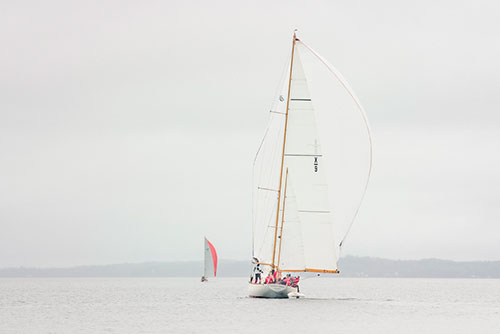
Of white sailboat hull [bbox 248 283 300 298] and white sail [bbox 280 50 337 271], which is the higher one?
white sail [bbox 280 50 337 271]

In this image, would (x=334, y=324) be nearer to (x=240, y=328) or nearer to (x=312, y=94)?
(x=240, y=328)

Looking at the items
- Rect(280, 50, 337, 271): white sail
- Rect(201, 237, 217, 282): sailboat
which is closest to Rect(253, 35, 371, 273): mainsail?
Rect(280, 50, 337, 271): white sail

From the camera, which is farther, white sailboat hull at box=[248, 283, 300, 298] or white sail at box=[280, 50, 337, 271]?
white sailboat hull at box=[248, 283, 300, 298]

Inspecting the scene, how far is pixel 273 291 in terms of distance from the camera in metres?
67.7

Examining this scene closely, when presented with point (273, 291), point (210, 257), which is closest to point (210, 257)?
point (210, 257)

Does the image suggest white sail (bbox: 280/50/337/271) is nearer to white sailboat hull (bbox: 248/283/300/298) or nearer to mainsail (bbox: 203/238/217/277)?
white sailboat hull (bbox: 248/283/300/298)

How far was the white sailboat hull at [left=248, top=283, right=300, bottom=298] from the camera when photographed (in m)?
67.2

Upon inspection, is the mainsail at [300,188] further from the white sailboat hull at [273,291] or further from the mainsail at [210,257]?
the mainsail at [210,257]

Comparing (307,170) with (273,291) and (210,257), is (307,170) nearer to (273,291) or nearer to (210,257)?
(273,291)

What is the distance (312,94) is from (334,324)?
18149 millimetres

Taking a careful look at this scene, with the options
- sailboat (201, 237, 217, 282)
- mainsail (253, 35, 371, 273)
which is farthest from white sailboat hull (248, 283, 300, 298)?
sailboat (201, 237, 217, 282)

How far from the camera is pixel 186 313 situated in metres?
66.8

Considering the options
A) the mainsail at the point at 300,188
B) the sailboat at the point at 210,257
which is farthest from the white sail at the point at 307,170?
the sailboat at the point at 210,257

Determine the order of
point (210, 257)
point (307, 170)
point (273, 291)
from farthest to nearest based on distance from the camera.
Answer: point (210, 257), point (273, 291), point (307, 170)
